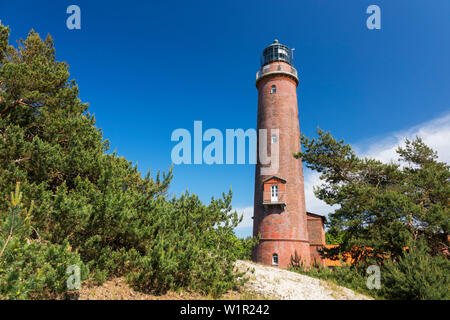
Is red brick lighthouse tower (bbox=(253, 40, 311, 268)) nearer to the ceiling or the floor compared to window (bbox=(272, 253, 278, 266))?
nearer to the ceiling

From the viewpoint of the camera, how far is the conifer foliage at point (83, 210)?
6602 millimetres

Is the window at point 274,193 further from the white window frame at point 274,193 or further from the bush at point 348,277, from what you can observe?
the bush at point 348,277

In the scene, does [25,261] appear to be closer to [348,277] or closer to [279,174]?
[348,277]

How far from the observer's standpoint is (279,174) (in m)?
19.3

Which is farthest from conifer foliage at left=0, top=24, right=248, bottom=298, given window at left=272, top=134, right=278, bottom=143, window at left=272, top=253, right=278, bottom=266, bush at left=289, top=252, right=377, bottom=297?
window at left=272, top=134, right=278, bottom=143

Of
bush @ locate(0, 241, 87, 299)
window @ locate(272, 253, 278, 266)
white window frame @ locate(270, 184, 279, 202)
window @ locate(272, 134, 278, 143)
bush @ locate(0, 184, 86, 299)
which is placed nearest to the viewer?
bush @ locate(0, 184, 86, 299)

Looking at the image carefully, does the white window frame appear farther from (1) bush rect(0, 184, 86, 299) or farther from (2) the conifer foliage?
(1) bush rect(0, 184, 86, 299)

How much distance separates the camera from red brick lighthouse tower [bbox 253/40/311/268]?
1816cm

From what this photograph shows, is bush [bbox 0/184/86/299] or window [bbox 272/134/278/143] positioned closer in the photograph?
bush [bbox 0/184/86/299]

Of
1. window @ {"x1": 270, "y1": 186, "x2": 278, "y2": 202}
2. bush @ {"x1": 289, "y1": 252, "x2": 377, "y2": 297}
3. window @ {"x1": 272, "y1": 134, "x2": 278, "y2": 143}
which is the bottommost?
bush @ {"x1": 289, "y1": 252, "x2": 377, "y2": 297}

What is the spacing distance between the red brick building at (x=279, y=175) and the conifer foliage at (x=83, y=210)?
9899mm

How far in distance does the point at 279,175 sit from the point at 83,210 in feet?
48.9

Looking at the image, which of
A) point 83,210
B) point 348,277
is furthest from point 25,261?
point 348,277

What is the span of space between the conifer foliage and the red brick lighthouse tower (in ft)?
32.5
